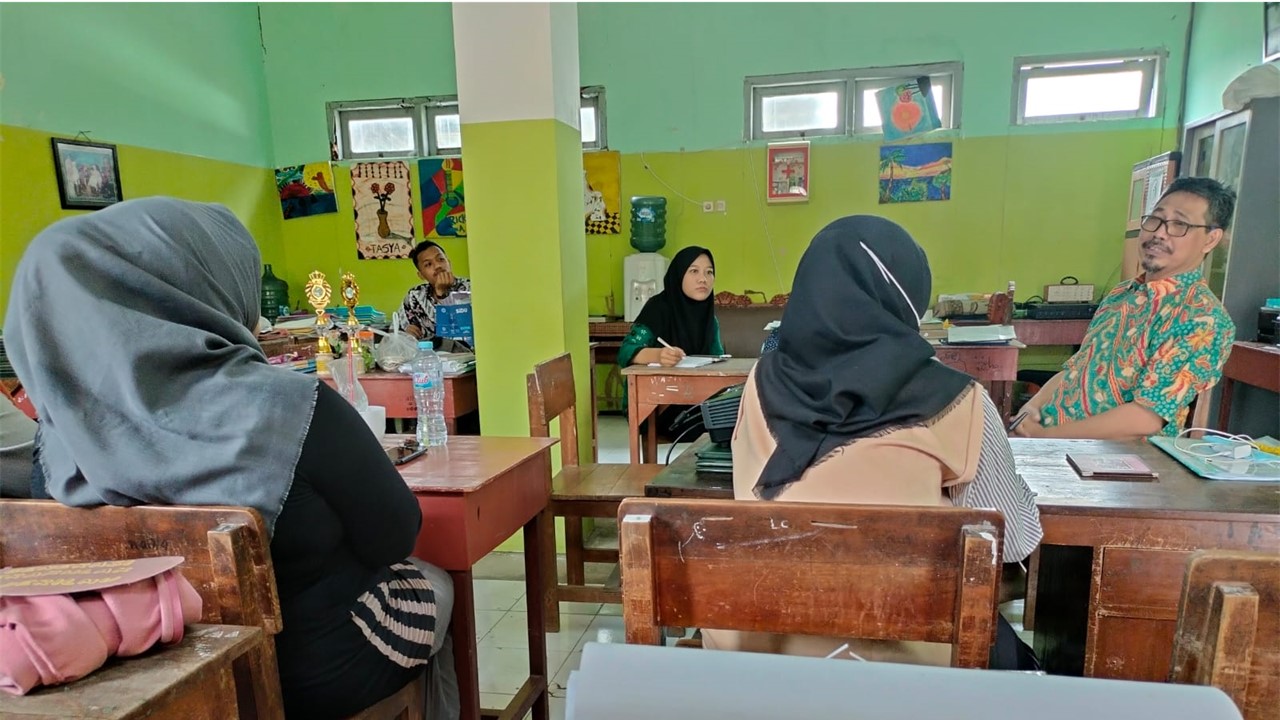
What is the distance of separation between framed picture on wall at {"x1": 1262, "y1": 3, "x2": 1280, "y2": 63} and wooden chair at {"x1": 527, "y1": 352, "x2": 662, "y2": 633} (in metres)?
3.98

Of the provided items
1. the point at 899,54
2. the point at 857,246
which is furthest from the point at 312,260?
the point at 857,246

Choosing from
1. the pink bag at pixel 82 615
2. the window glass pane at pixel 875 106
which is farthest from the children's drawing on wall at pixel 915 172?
the pink bag at pixel 82 615

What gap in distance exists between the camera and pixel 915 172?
5113 mm

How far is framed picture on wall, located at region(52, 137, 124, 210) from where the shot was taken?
4.23m

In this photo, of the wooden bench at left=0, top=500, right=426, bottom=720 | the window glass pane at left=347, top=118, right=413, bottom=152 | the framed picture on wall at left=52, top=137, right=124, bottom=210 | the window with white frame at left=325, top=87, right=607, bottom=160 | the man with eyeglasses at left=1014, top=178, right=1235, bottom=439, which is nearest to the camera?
the wooden bench at left=0, top=500, right=426, bottom=720

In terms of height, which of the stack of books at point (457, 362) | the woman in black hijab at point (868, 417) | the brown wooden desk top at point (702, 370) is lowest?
the brown wooden desk top at point (702, 370)

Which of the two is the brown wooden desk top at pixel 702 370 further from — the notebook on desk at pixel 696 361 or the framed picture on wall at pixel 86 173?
the framed picture on wall at pixel 86 173

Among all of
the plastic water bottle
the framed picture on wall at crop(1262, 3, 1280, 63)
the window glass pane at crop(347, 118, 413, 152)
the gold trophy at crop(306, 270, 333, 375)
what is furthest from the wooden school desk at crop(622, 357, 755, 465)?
the window glass pane at crop(347, 118, 413, 152)

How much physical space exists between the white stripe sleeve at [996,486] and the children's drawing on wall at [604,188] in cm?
466

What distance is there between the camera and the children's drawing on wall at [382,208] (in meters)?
5.80

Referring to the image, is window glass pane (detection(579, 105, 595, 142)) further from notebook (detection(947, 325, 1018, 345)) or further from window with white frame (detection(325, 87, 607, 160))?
notebook (detection(947, 325, 1018, 345))

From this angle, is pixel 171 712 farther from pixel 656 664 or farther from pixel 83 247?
pixel 83 247

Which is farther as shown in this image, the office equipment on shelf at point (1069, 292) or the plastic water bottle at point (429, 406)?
the office equipment on shelf at point (1069, 292)

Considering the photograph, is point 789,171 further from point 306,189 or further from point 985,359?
→ point 306,189
